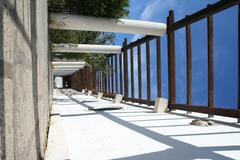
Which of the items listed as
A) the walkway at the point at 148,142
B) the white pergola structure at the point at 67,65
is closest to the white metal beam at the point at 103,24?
the walkway at the point at 148,142

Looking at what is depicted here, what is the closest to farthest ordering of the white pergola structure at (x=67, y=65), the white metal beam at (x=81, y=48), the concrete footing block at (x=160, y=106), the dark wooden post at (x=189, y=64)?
the dark wooden post at (x=189, y=64) → the concrete footing block at (x=160, y=106) → the white metal beam at (x=81, y=48) → the white pergola structure at (x=67, y=65)

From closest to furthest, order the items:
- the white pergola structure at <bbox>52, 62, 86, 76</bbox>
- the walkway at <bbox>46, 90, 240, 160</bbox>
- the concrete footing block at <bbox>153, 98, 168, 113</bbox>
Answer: the walkway at <bbox>46, 90, 240, 160</bbox> → the concrete footing block at <bbox>153, 98, 168, 113</bbox> → the white pergola structure at <bbox>52, 62, 86, 76</bbox>

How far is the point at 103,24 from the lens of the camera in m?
10.5

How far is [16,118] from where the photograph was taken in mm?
1326

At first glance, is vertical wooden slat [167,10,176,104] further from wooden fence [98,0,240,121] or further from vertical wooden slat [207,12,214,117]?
vertical wooden slat [207,12,214,117]

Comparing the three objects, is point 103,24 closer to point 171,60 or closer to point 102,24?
point 102,24

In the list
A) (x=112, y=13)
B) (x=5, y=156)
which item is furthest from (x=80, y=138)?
(x=112, y=13)

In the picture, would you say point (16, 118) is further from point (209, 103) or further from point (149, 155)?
point (209, 103)

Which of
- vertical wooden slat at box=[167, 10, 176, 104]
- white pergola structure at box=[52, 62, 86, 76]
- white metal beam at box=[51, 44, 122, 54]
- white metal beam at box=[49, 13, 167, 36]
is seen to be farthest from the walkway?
white pergola structure at box=[52, 62, 86, 76]

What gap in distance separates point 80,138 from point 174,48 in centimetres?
606

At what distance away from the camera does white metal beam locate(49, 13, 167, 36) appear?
10023mm

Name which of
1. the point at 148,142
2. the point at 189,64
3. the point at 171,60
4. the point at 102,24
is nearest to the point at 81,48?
the point at 102,24

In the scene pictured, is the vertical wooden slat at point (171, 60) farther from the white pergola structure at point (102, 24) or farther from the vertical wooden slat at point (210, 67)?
the vertical wooden slat at point (210, 67)

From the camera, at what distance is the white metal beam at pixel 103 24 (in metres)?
10.0
